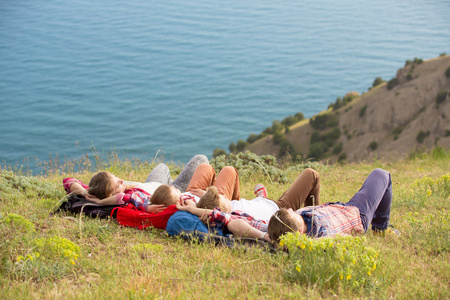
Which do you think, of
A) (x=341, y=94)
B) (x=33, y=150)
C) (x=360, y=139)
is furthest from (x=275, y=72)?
(x=33, y=150)

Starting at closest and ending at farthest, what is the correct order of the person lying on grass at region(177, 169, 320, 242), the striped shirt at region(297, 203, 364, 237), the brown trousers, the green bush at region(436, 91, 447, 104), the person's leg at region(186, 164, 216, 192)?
the striped shirt at region(297, 203, 364, 237)
the person lying on grass at region(177, 169, 320, 242)
the brown trousers
the person's leg at region(186, 164, 216, 192)
the green bush at region(436, 91, 447, 104)

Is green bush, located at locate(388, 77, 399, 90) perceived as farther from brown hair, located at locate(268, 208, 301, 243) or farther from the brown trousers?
brown hair, located at locate(268, 208, 301, 243)

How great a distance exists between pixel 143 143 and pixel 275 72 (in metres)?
69.1

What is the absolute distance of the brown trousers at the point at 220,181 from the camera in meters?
5.58

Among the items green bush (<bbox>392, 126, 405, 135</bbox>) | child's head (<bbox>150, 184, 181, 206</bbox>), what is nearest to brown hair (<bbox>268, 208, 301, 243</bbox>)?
child's head (<bbox>150, 184, 181, 206</bbox>)

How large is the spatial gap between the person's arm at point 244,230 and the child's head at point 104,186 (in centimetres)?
191

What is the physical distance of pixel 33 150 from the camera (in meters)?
75.1

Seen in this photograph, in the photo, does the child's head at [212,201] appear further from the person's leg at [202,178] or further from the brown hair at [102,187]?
the brown hair at [102,187]

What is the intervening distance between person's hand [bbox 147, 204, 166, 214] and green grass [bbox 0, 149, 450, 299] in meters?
0.28

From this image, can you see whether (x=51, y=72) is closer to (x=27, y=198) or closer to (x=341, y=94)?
(x=341, y=94)

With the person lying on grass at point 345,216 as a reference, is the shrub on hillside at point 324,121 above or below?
below

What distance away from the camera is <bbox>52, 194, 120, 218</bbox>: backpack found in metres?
5.36

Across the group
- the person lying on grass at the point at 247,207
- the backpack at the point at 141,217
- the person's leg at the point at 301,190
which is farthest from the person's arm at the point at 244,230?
the person's leg at the point at 301,190

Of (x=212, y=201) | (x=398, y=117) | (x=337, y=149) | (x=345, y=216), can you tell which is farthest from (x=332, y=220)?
(x=337, y=149)
